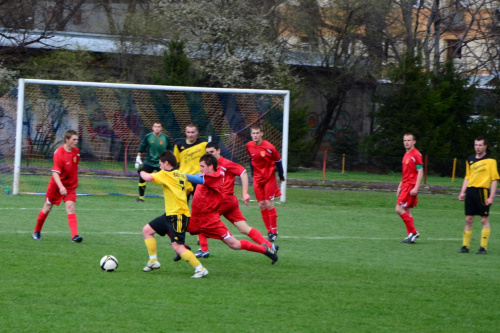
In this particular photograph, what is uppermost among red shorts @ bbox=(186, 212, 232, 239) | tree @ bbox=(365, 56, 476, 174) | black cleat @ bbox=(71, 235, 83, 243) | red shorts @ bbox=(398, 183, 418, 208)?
tree @ bbox=(365, 56, 476, 174)

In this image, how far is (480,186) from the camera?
9.66 meters

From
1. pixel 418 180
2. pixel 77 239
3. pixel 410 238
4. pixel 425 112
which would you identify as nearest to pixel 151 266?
pixel 77 239

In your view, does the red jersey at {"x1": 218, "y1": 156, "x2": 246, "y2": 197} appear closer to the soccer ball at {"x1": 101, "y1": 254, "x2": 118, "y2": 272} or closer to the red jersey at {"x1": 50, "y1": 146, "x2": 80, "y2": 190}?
the soccer ball at {"x1": 101, "y1": 254, "x2": 118, "y2": 272}

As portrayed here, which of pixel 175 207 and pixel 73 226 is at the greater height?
pixel 175 207

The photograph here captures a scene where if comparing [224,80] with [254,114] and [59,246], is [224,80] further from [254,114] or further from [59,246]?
[59,246]

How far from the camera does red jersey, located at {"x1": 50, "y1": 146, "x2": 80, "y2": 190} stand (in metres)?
9.18

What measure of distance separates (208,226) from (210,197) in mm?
359

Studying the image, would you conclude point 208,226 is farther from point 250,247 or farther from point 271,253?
point 271,253

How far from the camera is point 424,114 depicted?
1056 inches

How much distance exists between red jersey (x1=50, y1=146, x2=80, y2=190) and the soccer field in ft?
2.98

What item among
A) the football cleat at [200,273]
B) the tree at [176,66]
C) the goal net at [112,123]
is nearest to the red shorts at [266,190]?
the football cleat at [200,273]

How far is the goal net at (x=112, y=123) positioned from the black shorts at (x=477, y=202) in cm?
711

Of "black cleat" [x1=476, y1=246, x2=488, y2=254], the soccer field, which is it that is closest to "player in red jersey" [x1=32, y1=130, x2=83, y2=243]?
the soccer field

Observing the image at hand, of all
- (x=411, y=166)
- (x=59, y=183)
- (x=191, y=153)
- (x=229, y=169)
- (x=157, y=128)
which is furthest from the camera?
(x=157, y=128)
